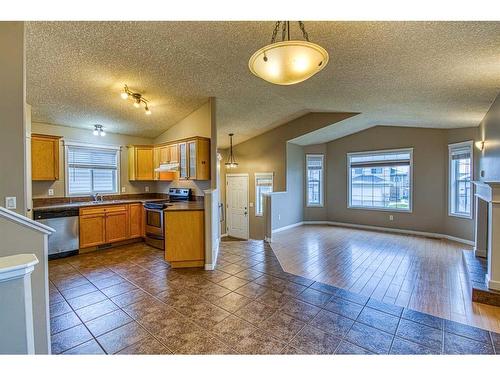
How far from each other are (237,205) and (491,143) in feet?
19.9

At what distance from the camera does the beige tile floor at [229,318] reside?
6.67 feet

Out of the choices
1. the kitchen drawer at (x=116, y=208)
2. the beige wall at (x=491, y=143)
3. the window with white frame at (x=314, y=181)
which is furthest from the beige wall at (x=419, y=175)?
the kitchen drawer at (x=116, y=208)

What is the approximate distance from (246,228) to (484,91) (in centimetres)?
609

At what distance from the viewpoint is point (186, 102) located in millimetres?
4332

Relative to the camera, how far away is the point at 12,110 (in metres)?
2.14

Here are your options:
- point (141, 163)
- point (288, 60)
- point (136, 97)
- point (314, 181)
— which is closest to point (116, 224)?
point (141, 163)

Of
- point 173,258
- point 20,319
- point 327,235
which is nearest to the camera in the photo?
point 20,319

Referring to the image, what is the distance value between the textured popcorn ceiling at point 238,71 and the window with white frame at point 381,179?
1.57 m

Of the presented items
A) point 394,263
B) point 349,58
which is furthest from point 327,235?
point 349,58

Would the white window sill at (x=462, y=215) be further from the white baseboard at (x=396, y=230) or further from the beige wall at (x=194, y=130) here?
the beige wall at (x=194, y=130)

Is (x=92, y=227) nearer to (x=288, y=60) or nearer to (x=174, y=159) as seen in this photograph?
(x=174, y=159)

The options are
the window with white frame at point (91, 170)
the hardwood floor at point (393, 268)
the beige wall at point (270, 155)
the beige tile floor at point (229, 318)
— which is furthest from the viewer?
the beige wall at point (270, 155)

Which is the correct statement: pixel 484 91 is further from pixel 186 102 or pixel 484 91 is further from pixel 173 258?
pixel 173 258

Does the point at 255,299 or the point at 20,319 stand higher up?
the point at 20,319
